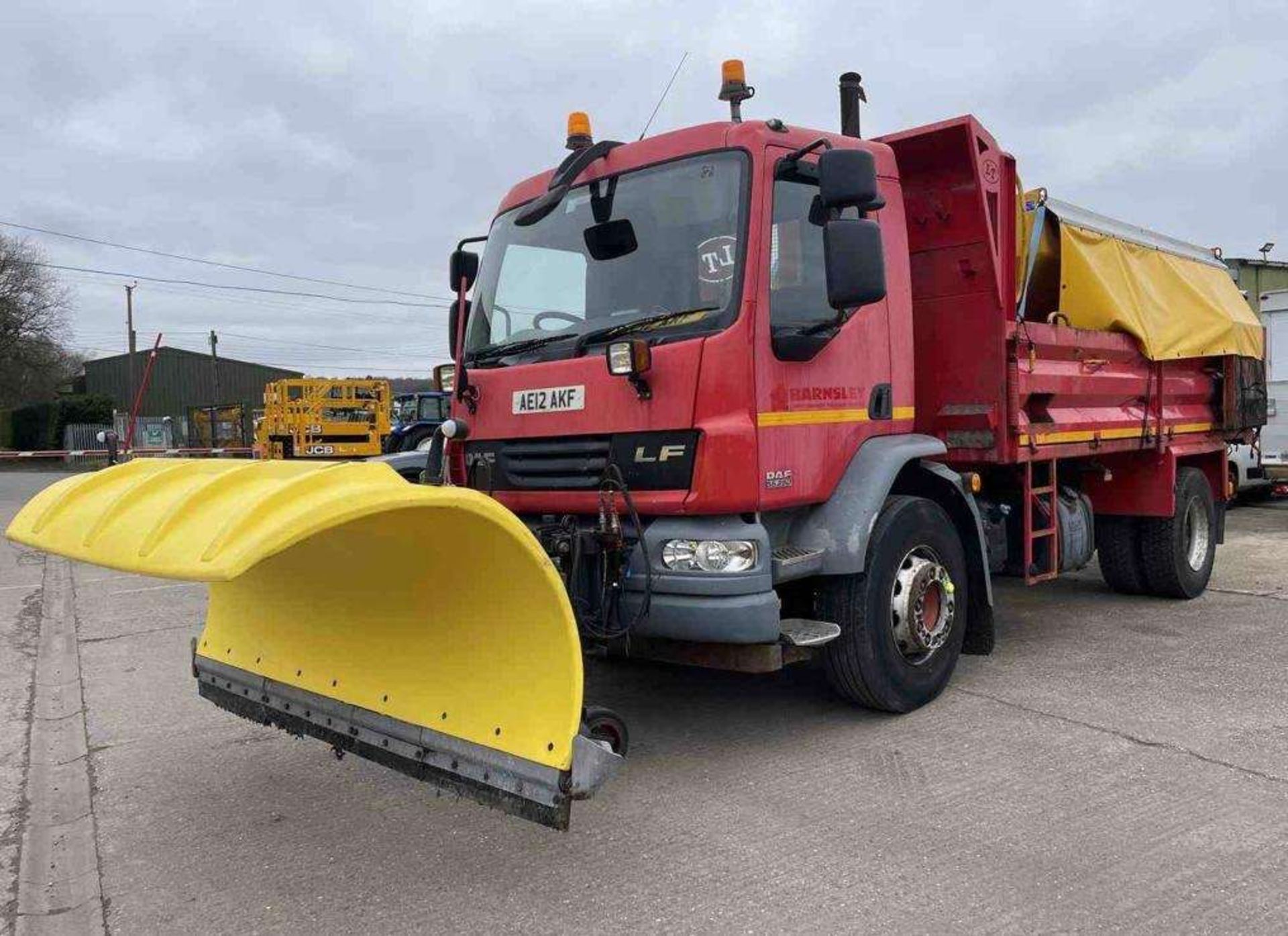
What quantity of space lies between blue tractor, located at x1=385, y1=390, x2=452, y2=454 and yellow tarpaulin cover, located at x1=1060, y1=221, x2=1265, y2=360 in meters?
12.1

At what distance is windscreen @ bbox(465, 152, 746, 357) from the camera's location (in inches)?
164

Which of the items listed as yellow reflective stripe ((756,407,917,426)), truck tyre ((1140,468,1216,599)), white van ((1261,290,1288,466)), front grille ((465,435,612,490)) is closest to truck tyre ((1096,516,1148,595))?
truck tyre ((1140,468,1216,599))

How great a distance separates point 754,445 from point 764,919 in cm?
175

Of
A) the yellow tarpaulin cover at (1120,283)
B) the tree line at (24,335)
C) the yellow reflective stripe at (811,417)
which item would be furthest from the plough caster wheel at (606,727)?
the tree line at (24,335)

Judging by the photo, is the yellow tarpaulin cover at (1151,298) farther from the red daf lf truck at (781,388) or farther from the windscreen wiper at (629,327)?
the windscreen wiper at (629,327)

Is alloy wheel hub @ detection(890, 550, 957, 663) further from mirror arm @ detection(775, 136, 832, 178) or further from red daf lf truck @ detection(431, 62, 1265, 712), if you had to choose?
mirror arm @ detection(775, 136, 832, 178)

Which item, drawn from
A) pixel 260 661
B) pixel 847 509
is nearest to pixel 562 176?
pixel 847 509

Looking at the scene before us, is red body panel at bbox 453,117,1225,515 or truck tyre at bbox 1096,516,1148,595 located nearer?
red body panel at bbox 453,117,1225,515

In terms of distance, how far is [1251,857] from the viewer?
3.29 metres

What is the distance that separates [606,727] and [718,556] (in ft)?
2.81

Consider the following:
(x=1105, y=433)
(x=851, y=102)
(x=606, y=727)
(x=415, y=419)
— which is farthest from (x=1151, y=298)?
(x=415, y=419)

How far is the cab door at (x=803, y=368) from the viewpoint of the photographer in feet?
13.5

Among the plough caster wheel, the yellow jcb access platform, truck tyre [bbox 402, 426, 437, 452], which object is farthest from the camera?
the yellow jcb access platform

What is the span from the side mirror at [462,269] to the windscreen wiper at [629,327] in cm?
121
